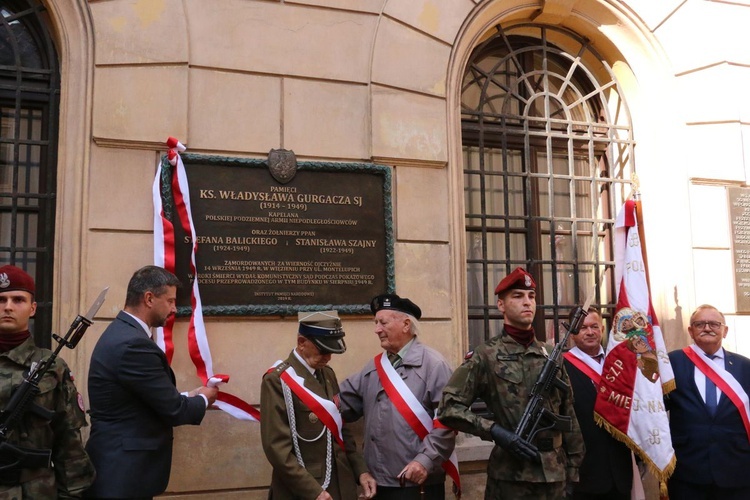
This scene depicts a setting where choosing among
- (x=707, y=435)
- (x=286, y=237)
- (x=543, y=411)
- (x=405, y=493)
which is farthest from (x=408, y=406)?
(x=707, y=435)

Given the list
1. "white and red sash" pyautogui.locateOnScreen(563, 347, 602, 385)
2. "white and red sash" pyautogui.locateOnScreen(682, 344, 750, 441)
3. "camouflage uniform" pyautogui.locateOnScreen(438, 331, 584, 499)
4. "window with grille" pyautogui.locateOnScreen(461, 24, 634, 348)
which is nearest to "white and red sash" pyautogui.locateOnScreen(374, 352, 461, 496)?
"camouflage uniform" pyautogui.locateOnScreen(438, 331, 584, 499)

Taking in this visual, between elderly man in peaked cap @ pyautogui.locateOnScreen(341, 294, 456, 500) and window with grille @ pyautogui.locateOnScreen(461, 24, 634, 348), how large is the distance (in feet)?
5.50

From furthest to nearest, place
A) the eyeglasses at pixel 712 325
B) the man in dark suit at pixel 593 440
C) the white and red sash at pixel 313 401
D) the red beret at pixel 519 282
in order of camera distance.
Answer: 1. the eyeglasses at pixel 712 325
2. the man in dark suit at pixel 593 440
3. the red beret at pixel 519 282
4. the white and red sash at pixel 313 401

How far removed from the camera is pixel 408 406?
491 cm

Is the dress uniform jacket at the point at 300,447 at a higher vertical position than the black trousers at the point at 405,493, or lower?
higher

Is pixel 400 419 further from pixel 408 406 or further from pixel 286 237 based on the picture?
pixel 286 237

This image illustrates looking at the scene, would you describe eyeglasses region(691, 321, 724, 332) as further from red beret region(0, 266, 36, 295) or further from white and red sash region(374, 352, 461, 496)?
red beret region(0, 266, 36, 295)

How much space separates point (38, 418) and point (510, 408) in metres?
2.52

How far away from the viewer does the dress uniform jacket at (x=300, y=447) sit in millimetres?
4332

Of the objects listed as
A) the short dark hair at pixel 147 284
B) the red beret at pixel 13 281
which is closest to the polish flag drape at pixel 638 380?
the short dark hair at pixel 147 284

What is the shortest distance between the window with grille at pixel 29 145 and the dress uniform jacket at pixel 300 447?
6.20ft

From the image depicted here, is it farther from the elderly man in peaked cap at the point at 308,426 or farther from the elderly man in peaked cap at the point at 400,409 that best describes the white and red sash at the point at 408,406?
the elderly man in peaked cap at the point at 308,426

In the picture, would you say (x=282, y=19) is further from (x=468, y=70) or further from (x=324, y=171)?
(x=468, y=70)

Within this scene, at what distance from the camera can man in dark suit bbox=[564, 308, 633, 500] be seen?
5.30 m
